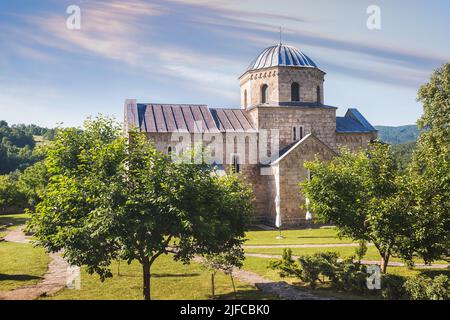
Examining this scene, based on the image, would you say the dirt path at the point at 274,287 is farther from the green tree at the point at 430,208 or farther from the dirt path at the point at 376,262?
the green tree at the point at 430,208

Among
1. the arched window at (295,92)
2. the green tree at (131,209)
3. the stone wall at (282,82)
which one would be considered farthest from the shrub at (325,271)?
the arched window at (295,92)

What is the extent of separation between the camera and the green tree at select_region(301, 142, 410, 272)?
17.2 metres

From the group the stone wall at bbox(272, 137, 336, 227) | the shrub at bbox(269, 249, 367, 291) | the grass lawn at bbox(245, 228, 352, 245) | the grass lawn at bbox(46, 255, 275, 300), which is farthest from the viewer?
the stone wall at bbox(272, 137, 336, 227)

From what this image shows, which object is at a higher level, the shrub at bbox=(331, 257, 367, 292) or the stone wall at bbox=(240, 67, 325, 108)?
the stone wall at bbox=(240, 67, 325, 108)

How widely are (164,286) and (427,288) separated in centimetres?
1076

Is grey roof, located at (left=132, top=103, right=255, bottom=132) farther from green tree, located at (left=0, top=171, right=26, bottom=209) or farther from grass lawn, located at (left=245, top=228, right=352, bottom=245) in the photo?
green tree, located at (left=0, top=171, right=26, bottom=209)

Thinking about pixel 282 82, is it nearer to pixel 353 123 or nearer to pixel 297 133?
pixel 297 133

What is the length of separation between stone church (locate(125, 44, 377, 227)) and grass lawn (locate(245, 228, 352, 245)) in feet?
8.75

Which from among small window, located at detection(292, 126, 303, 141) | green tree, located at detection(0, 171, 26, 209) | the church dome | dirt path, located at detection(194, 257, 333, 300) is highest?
the church dome

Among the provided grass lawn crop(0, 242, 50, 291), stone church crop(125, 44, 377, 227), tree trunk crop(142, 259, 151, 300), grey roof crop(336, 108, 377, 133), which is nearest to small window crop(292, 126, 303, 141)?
stone church crop(125, 44, 377, 227)

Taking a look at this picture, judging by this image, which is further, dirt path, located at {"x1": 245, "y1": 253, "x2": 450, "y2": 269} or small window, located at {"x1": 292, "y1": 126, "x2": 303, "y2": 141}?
small window, located at {"x1": 292, "y1": 126, "x2": 303, "y2": 141}

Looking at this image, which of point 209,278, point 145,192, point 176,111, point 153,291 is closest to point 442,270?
point 209,278

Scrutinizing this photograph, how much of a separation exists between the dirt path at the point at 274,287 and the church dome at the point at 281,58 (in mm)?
25943

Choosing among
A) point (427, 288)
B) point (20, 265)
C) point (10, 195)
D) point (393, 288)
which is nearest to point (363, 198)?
point (393, 288)
